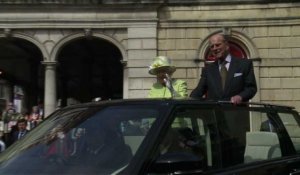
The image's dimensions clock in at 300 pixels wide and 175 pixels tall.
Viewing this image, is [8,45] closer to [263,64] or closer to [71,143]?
[263,64]

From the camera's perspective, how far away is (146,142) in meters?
3.68

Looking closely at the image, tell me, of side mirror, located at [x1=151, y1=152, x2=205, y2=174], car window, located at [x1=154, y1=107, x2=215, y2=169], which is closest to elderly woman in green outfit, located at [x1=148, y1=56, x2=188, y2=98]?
car window, located at [x1=154, y1=107, x2=215, y2=169]

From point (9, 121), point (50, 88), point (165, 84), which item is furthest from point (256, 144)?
point (50, 88)

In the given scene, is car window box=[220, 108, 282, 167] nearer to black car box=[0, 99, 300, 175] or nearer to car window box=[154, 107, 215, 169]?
black car box=[0, 99, 300, 175]

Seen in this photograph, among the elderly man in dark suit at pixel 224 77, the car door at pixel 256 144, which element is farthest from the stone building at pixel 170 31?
the car door at pixel 256 144

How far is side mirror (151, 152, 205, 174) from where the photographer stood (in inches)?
140

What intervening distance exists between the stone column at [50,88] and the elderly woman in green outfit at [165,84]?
1452cm

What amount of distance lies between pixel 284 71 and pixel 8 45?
10984 mm

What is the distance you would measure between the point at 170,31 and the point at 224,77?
14.3 meters

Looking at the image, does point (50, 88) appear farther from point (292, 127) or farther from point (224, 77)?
point (292, 127)

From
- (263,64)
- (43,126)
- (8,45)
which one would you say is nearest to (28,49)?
(8,45)

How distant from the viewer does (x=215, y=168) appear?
401 cm

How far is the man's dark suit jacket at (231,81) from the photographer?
239 inches

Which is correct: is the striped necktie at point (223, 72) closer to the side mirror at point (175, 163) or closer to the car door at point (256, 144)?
the car door at point (256, 144)
